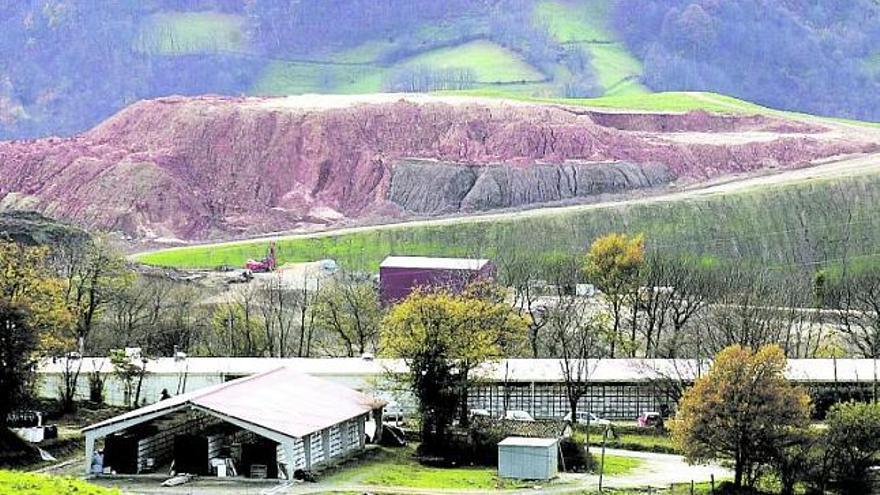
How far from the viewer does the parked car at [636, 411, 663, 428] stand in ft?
177

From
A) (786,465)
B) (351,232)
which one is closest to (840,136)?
(351,232)

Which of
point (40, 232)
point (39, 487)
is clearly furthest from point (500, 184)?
point (39, 487)

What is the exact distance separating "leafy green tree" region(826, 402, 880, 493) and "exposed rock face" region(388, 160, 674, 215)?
68.6 meters

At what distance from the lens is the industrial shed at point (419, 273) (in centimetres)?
7819

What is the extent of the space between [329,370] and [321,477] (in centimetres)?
1421

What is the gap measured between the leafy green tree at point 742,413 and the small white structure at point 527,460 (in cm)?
375

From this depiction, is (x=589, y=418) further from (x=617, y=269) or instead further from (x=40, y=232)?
(x=40, y=232)

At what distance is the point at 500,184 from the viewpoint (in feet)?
373

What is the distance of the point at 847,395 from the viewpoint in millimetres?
54250

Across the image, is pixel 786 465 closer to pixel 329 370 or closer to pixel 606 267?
pixel 329 370

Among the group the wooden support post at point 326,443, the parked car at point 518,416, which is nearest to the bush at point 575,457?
the parked car at point 518,416

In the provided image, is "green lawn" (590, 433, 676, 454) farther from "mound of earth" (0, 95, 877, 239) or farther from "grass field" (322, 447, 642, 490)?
"mound of earth" (0, 95, 877, 239)

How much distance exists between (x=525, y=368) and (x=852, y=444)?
16.5 m

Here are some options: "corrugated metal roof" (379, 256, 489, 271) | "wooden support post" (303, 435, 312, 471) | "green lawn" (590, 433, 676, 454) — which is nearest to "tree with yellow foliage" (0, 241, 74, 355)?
"wooden support post" (303, 435, 312, 471)
